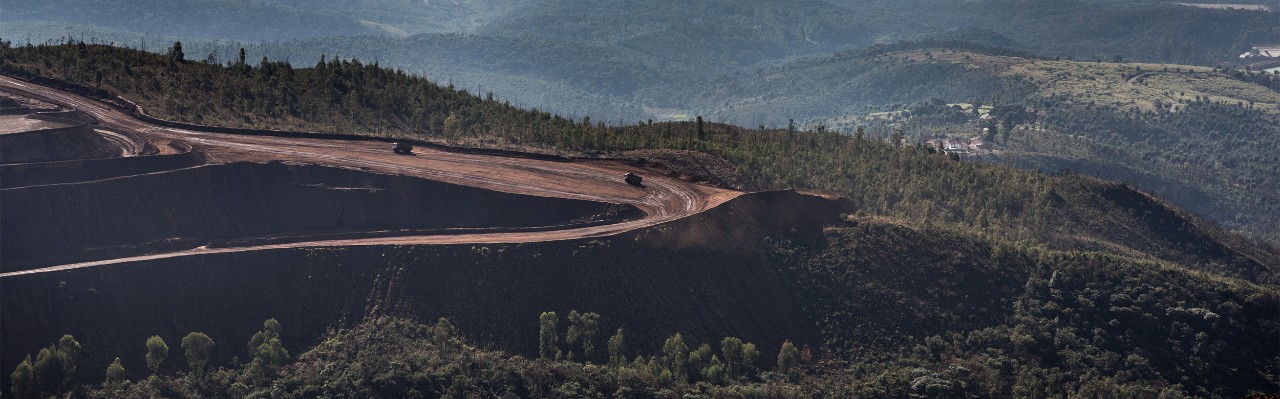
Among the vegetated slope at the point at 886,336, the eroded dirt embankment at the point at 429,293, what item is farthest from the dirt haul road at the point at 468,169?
the vegetated slope at the point at 886,336

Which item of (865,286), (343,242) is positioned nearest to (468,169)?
(343,242)

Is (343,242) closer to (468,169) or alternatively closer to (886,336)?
(468,169)

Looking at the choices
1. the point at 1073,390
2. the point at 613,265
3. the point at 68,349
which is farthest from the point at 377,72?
the point at 1073,390

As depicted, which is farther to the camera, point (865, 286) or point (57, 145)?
point (57, 145)

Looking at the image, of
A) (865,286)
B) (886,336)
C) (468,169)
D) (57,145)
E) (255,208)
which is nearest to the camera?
(886,336)

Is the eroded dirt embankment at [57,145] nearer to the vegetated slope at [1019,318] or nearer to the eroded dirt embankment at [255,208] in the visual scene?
the eroded dirt embankment at [255,208]

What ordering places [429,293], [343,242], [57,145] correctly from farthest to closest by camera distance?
[57,145]
[343,242]
[429,293]

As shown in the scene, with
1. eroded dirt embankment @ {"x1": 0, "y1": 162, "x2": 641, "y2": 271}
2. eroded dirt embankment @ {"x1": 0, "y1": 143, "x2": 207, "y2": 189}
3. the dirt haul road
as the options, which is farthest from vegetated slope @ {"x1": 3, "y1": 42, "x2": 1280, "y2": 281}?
eroded dirt embankment @ {"x1": 0, "y1": 162, "x2": 641, "y2": 271}
